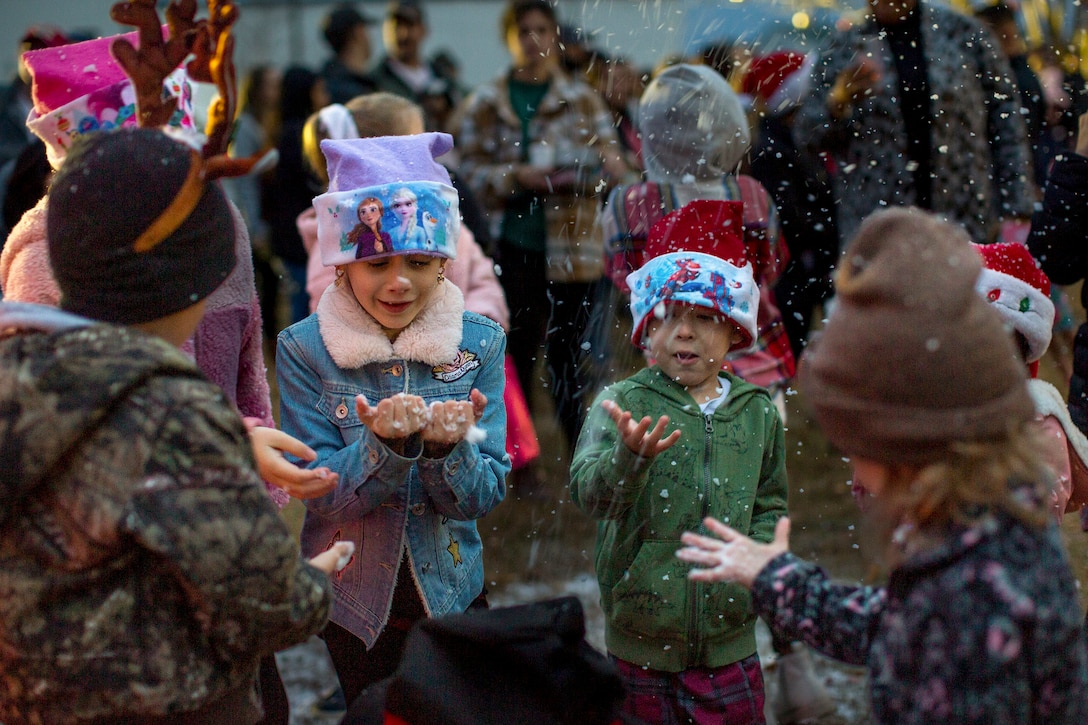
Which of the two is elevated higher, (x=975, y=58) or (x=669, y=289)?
(x=975, y=58)

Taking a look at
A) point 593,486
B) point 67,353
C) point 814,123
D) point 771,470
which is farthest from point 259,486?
point 814,123

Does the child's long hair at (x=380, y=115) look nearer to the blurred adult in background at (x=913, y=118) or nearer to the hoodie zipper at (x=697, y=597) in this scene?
the blurred adult in background at (x=913, y=118)

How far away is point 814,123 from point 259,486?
3212 millimetres

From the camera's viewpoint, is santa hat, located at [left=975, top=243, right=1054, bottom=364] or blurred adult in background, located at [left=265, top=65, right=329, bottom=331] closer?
santa hat, located at [left=975, top=243, right=1054, bottom=364]

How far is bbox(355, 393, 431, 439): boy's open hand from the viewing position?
85.5 inches

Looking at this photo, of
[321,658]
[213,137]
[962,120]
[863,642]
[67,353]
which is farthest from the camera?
[962,120]

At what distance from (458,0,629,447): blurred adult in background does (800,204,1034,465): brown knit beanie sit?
10.4ft

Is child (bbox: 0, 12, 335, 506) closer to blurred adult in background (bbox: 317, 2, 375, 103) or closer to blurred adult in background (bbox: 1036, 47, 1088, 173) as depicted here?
blurred adult in background (bbox: 1036, 47, 1088, 173)

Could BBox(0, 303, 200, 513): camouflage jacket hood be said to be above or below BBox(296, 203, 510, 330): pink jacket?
above

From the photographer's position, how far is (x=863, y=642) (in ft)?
5.83

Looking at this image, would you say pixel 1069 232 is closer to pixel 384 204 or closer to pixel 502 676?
pixel 384 204

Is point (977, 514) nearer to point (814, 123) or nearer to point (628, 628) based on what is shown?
point (628, 628)

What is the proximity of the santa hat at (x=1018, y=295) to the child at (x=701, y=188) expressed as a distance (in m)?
0.81

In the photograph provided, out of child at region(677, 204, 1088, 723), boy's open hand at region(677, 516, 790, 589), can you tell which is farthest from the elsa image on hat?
child at region(677, 204, 1088, 723)
